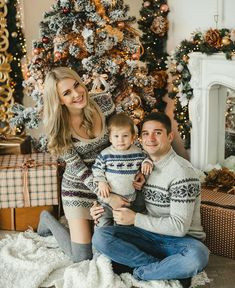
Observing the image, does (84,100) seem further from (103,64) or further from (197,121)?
(197,121)

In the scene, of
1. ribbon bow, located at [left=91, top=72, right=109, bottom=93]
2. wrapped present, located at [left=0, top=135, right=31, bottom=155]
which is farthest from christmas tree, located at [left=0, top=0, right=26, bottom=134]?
ribbon bow, located at [left=91, top=72, right=109, bottom=93]

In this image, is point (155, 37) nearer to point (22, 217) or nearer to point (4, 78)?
point (4, 78)

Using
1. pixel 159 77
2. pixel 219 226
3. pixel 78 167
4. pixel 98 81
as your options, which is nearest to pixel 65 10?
pixel 98 81

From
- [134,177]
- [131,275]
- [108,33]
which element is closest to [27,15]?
[108,33]

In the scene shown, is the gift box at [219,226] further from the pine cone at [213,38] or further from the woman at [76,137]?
the pine cone at [213,38]

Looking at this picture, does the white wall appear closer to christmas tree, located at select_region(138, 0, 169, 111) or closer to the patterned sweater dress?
christmas tree, located at select_region(138, 0, 169, 111)

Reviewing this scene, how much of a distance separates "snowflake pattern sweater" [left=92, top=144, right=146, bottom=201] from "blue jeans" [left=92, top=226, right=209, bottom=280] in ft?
0.70

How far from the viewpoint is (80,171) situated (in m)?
2.78

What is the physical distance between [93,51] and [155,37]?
0.98 metres

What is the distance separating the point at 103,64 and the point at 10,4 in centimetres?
115

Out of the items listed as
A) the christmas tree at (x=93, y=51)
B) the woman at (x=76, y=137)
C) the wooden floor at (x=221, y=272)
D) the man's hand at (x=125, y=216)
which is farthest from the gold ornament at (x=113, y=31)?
the wooden floor at (x=221, y=272)

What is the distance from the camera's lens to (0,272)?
2.76 meters

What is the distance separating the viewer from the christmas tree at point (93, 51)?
3852mm

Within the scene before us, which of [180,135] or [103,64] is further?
[180,135]
